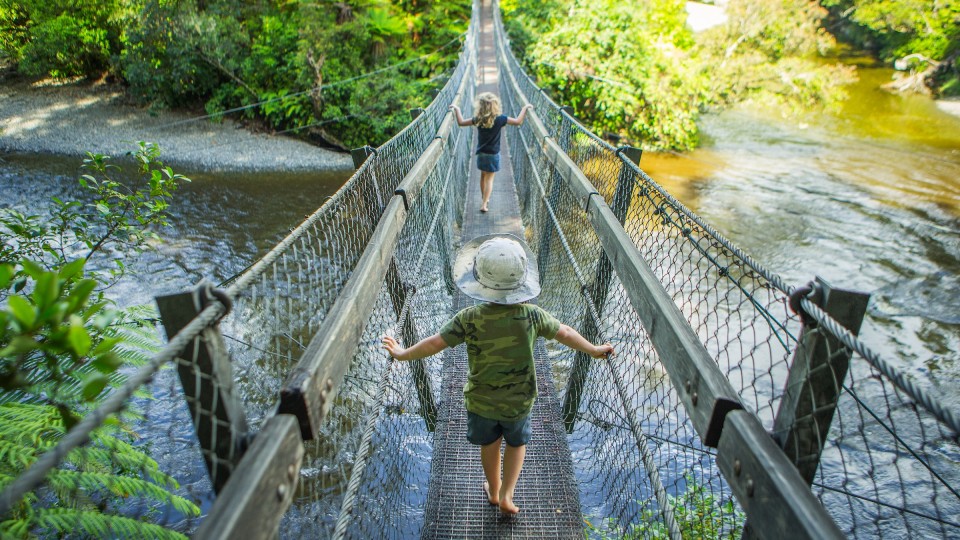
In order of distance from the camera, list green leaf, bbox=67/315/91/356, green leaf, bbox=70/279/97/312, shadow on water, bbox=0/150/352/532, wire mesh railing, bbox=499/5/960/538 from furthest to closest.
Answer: shadow on water, bbox=0/150/352/532 < wire mesh railing, bbox=499/5/960/538 < green leaf, bbox=70/279/97/312 < green leaf, bbox=67/315/91/356

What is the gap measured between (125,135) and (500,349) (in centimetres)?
1311

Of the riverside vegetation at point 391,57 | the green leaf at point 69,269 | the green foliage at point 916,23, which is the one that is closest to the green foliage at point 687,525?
the green leaf at point 69,269

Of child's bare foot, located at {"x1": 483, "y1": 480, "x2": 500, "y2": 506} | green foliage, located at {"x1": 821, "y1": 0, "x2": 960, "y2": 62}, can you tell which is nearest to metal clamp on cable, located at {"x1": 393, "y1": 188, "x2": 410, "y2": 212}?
child's bare foot, located at {"x1": 483, "y1": 480, "x2": 500, "y2": 506}

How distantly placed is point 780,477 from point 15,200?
10.5 m

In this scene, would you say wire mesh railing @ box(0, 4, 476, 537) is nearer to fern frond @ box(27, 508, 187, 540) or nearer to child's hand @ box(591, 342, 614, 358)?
fern frond @ box(27, 508, 187, 540)

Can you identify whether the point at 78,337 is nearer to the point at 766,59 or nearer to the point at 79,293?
the point at 79,293

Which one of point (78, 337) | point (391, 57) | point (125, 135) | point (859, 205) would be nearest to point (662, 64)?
point (859, 205)

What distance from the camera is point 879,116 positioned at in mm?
15180

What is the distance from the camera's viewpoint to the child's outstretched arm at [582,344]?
1639 mm

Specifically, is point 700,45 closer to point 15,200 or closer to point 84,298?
point 15,200

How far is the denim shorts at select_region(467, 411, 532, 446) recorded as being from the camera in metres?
1.79

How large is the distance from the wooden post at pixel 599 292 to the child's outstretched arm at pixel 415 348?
78 cm

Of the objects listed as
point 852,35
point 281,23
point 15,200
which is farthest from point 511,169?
point 852,35

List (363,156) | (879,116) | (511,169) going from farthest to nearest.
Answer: (879,116) → (511,169) → (363,156)
